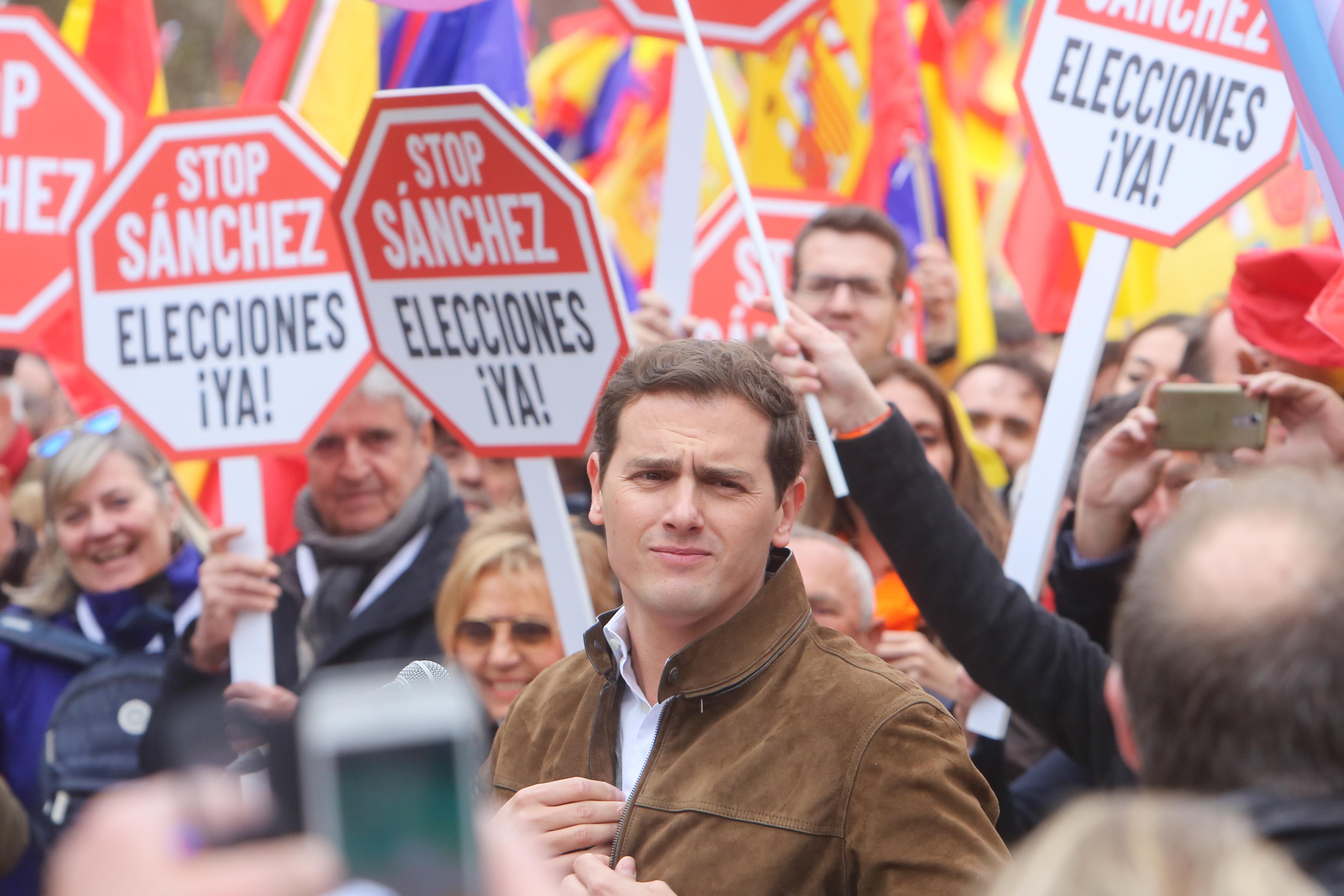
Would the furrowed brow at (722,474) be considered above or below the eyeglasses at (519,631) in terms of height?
above

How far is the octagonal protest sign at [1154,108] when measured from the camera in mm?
3309

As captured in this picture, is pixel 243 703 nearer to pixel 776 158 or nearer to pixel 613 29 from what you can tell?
pixel 776 158

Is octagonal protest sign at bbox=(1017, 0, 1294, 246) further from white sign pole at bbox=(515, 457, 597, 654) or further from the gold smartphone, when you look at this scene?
white sign pole at bbox=(515, 457, 597, 654)

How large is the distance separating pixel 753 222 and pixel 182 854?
2.59 m

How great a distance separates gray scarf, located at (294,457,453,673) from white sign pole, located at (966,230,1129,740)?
159 cm

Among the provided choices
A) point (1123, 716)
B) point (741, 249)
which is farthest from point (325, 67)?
point (1123, 716)

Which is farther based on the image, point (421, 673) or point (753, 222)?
point (753, 222)

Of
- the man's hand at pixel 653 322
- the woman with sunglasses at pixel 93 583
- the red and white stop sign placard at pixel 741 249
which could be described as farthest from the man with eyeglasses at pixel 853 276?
the woman with sunglasses at pixel 93 583

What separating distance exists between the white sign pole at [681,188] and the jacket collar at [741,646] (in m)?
1.63

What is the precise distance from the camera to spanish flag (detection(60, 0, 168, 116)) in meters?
5.56

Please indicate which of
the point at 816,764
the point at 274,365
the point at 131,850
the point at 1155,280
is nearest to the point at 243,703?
the point at 131,850

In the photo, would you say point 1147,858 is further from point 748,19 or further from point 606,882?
point 748,19

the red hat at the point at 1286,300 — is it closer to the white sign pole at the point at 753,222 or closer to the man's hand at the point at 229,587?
the white sign pole at the point at 753,222

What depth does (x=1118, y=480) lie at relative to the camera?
124 inches
